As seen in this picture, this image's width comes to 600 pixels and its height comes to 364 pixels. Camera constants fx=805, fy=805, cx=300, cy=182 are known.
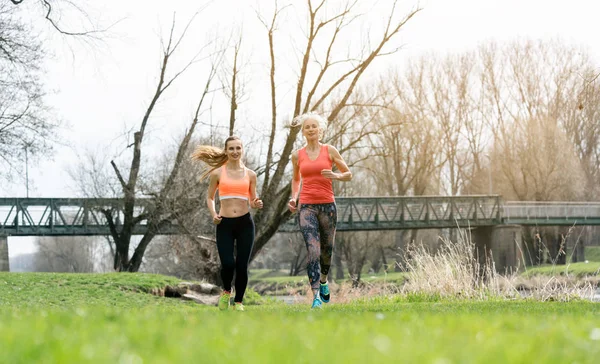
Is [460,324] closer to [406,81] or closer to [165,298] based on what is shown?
[165,298]

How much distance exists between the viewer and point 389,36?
80.5 ft

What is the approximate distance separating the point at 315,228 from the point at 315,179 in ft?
2.05

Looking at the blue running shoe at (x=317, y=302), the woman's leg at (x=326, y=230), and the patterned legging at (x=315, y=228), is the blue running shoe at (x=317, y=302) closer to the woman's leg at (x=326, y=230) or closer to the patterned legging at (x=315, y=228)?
the patterned legging at (x=315, y=228)

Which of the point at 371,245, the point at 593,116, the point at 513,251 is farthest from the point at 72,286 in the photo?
the point at 593,116

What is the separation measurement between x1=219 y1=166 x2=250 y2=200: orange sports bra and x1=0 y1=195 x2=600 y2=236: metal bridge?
129 feet

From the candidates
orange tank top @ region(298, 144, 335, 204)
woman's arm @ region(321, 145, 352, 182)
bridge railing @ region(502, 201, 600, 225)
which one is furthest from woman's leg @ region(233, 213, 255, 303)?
bridge railing @ region(502, 201, 600, 225)

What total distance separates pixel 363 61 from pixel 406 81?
35084 mm

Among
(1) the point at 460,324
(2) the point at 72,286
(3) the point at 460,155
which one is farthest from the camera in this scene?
(3) the point at 460,155

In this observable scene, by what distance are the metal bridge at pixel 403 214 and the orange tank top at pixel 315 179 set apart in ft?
130

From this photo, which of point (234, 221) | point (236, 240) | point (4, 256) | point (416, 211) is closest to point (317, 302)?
point (236, 240)

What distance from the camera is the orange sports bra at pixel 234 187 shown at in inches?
398

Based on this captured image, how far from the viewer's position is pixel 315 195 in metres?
10.1

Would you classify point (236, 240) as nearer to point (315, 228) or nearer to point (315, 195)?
point (315, 228)

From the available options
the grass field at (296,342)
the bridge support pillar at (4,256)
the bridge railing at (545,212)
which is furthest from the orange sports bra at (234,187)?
the bridge railing at (545,212)
